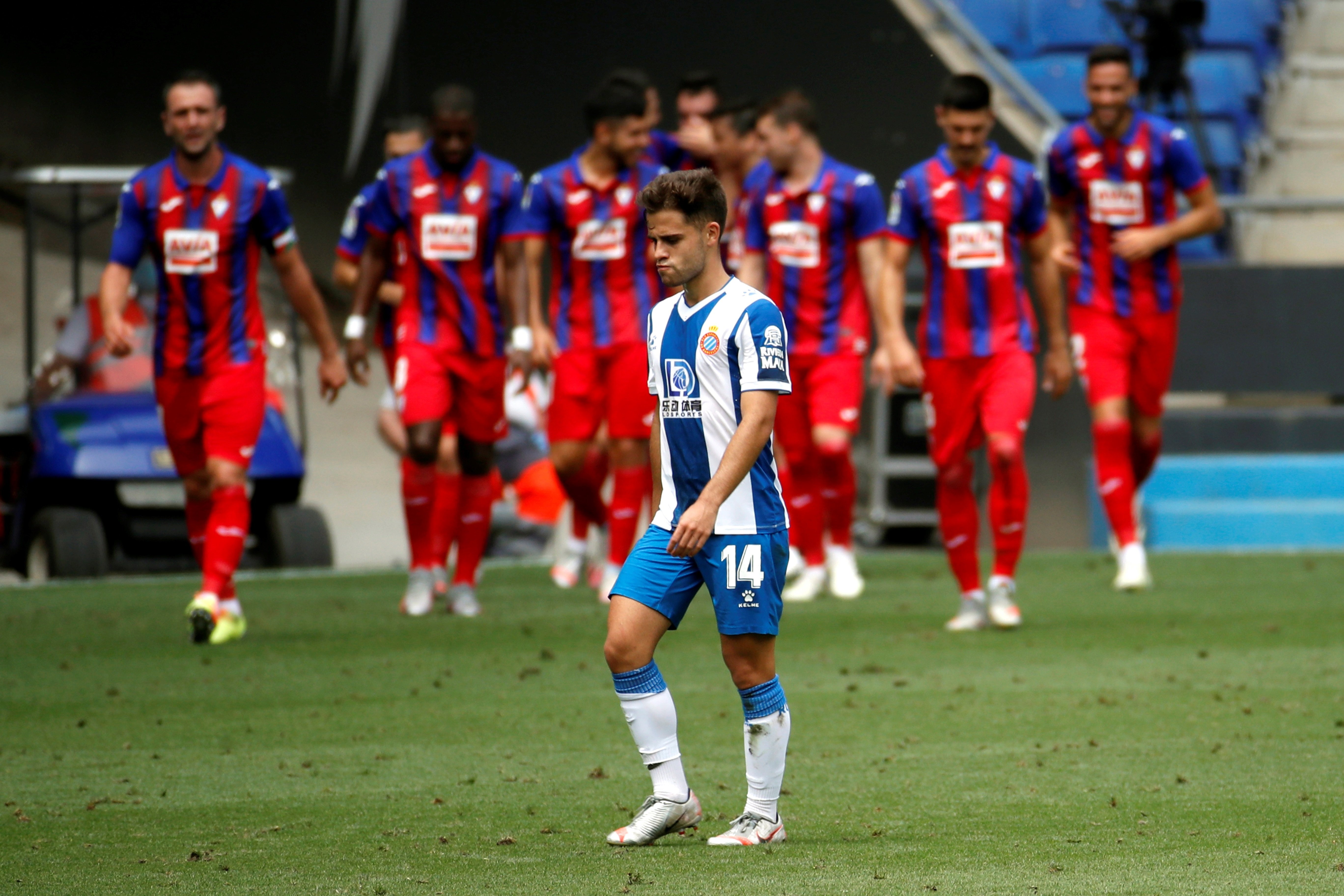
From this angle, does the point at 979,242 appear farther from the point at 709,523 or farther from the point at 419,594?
the point at 709,523

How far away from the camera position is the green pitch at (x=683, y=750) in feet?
12.1

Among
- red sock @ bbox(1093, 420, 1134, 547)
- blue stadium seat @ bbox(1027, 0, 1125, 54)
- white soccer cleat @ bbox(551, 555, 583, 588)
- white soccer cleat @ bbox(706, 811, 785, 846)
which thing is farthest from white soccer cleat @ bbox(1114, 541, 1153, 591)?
blue stadium seat @ bbox(1027, 0, 1125, 54)

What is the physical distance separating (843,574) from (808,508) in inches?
13.8

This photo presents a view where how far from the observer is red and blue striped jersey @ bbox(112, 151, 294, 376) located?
299 inches

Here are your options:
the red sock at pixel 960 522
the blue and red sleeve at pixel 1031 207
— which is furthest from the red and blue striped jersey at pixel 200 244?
the blue and red sleeve at pixel 1031 207

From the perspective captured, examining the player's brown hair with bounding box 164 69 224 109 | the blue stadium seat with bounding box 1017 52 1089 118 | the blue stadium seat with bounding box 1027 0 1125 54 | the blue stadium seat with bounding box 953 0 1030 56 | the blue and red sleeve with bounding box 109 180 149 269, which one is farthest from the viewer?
the blue stadium seat with bounding box 953 0 1030 56

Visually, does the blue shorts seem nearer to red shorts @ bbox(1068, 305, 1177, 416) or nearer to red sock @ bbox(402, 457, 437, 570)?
red sock @ bbox(402, 457, 437, 570)

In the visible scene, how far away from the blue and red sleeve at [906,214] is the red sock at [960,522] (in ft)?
3.10

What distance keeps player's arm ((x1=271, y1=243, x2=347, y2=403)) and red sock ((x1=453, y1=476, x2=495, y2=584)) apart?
3.59 feet

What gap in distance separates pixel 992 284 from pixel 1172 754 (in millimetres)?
3320

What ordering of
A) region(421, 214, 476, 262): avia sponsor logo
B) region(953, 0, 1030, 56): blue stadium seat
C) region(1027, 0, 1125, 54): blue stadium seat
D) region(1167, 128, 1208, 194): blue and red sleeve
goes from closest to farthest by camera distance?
1. region(421, 214, 476, 262): avia sponsor logo
2. region(1167, 128, 1208, 194): blue and red sleeve
3. region(1027, 0, 1125, 54): blue stadium seat
4. region(953, 0, 1030, 56): blue stadium seat

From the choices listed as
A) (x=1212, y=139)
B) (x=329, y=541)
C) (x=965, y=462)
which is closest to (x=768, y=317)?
(x=965, y=462)

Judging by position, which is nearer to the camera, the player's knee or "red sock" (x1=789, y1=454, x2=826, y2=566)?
the player's knee

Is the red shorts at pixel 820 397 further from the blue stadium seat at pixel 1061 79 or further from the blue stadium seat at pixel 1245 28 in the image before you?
the blue stadium seat at pixel 1245 28
